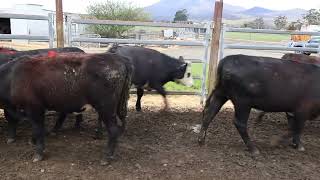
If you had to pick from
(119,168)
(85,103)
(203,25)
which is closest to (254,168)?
(119,168)

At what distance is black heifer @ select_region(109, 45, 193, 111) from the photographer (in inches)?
306

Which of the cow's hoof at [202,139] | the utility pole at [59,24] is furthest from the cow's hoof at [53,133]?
the utility pole at [59,24]

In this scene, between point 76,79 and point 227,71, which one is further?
point 227,71

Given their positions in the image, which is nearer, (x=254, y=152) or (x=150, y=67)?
(x=254, y=152)

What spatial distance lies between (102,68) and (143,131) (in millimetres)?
1952

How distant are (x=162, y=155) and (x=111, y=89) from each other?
1210 mm

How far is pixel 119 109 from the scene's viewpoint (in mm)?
5398

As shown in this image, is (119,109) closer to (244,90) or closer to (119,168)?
(119,168)

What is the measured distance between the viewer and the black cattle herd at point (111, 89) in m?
4.99

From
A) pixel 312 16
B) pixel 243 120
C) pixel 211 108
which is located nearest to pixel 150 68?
pixel 211 108

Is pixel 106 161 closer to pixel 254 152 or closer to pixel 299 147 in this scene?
pixel 254 152

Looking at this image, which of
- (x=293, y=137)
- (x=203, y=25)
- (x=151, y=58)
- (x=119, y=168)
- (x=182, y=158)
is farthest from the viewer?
(x=203, y=25)

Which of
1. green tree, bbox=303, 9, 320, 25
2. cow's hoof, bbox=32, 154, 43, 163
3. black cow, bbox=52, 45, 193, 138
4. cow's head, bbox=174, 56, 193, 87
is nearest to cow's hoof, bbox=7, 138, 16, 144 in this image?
cow's hoof, bbox=32, 154, 43, 163

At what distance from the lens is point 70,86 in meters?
4.99
